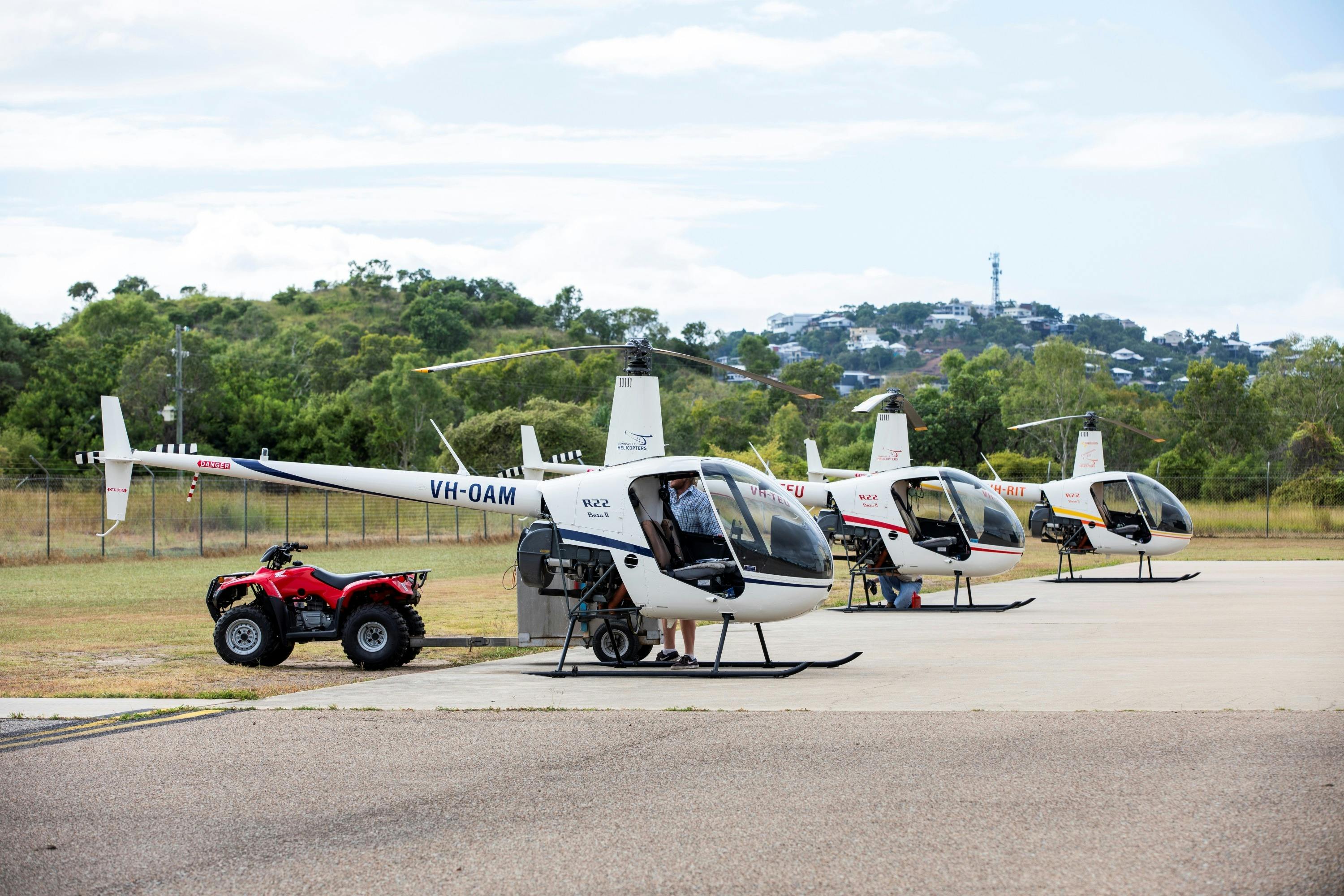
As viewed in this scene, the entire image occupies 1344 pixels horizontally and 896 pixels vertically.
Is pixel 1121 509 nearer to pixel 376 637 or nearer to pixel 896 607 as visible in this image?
pixel 896 607

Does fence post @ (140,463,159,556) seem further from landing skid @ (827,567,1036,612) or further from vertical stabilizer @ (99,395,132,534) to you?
landing skid @ (827,567,1036,612)

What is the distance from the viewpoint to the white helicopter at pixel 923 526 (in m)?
21.0

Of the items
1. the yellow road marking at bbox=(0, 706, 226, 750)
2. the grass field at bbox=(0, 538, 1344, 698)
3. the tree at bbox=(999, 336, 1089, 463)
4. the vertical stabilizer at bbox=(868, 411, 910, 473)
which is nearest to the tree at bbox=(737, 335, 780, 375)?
the tree at bbox=(999, 336, 1089, 463)

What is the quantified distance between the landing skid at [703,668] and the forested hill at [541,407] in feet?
111

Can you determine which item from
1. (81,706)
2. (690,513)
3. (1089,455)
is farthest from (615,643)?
(1089,455)

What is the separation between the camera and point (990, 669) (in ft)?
42.7

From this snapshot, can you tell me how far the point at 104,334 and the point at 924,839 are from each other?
81870 mm

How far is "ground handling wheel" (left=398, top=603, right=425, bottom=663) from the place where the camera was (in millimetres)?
13406

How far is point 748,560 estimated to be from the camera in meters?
12.5

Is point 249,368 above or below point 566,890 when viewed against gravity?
above

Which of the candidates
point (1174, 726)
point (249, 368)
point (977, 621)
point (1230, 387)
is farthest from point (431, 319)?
point (1174, 726)

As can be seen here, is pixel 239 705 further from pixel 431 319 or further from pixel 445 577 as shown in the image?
pixel 431 319

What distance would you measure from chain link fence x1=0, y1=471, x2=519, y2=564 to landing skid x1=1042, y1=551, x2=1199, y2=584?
1439 centimetres

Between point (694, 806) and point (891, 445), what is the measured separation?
16.2m
